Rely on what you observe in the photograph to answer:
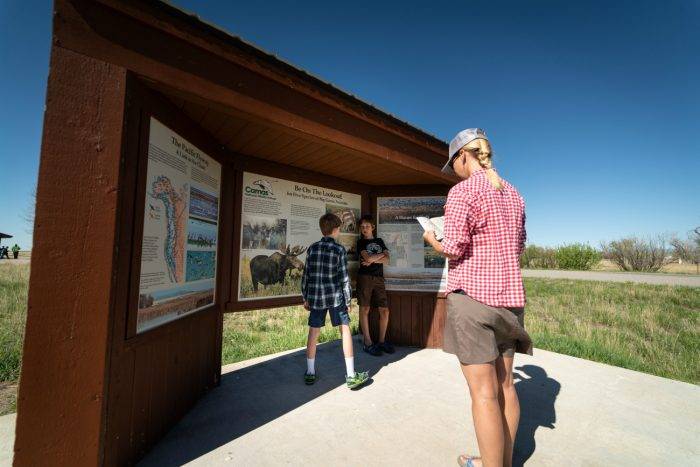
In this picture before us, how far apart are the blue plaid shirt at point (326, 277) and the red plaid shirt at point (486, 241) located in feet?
5.90

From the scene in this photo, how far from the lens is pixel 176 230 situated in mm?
2490

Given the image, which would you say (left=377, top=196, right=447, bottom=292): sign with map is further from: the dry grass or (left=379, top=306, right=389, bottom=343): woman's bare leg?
the dry grass

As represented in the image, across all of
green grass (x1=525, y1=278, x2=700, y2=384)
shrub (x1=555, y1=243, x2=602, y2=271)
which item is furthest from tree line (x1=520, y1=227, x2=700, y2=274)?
green grass (x1=525, y1=278, x2=700, y2=384)

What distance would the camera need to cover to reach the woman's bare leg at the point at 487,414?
1.57 meters

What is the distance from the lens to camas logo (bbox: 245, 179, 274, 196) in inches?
138

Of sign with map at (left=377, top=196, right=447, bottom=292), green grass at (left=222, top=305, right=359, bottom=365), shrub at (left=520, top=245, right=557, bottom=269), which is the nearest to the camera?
sign with map at (left=377, top=196, right=447, bottom=292)

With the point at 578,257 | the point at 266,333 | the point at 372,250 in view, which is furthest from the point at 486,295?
the point at 578,257

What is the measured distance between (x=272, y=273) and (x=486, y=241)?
2.63 meters

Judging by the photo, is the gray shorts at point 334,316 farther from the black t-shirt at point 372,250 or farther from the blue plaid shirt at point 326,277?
the black t-shirt at point 372,250

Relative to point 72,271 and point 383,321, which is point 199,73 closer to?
point 72,271

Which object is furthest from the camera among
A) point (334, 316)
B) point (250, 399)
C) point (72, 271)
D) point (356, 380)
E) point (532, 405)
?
point (334, 316)

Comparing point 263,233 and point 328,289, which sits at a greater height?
point 263,233

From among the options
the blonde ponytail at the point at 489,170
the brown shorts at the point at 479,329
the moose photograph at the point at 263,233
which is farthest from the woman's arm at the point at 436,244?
the moose photograph at the point at 263,233

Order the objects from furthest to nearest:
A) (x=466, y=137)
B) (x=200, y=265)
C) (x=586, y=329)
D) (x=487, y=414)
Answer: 1. (x=586, y=329)
2. (x=200, y=265)
3. (x=466, y=137)
4. (x=487, y=414)
